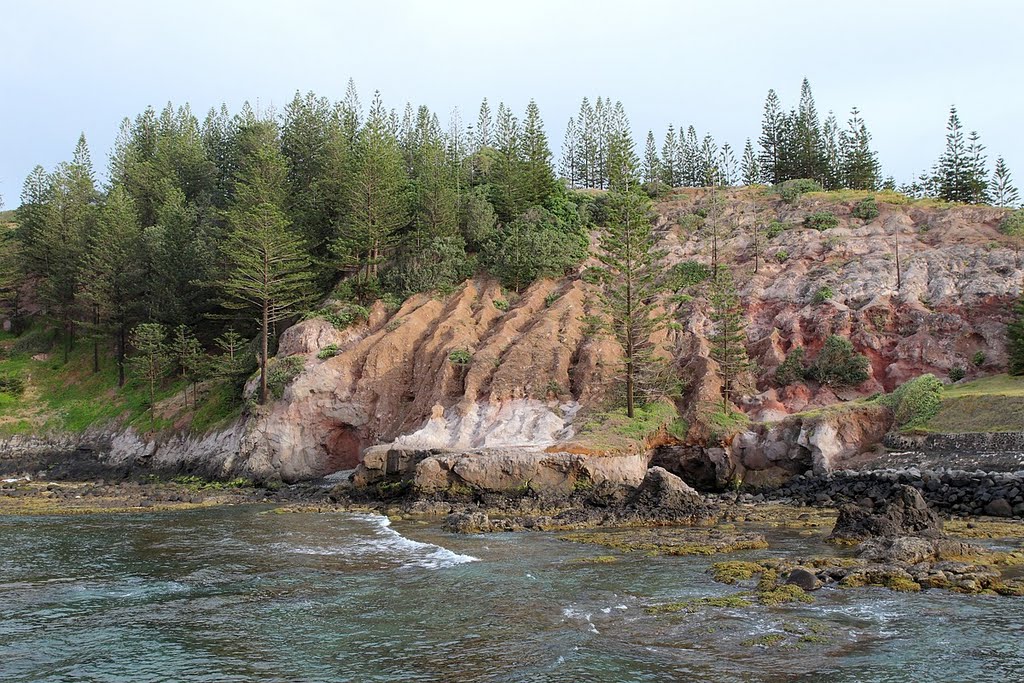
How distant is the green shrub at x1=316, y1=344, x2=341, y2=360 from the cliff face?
718 mm

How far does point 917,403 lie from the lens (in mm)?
35344

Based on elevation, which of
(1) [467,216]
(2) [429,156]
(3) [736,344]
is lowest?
(3) [736,344]

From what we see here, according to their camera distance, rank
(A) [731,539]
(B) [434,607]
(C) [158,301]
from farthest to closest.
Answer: (C) [158,301] < (A) [731,539] < (B) [434,607]

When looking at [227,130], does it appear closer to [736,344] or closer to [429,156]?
A: [429,156]

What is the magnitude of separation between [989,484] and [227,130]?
281ft

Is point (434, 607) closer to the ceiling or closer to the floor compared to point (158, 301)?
closer to the floor

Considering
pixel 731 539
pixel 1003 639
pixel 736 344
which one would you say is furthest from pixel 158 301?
pixel 1003 639

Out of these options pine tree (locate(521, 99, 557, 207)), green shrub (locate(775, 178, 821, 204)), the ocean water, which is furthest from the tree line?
the ocean water

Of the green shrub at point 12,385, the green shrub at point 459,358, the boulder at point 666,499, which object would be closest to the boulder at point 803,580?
the boulder at point 666,499

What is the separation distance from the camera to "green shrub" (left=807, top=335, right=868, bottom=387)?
42406 millimetres

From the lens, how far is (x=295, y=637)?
1351cm

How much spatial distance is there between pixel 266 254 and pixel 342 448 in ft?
47.3

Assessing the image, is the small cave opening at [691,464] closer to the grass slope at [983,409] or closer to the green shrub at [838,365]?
the green shrub at [838,365]

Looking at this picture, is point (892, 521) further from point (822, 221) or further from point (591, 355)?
point (822, 221)
